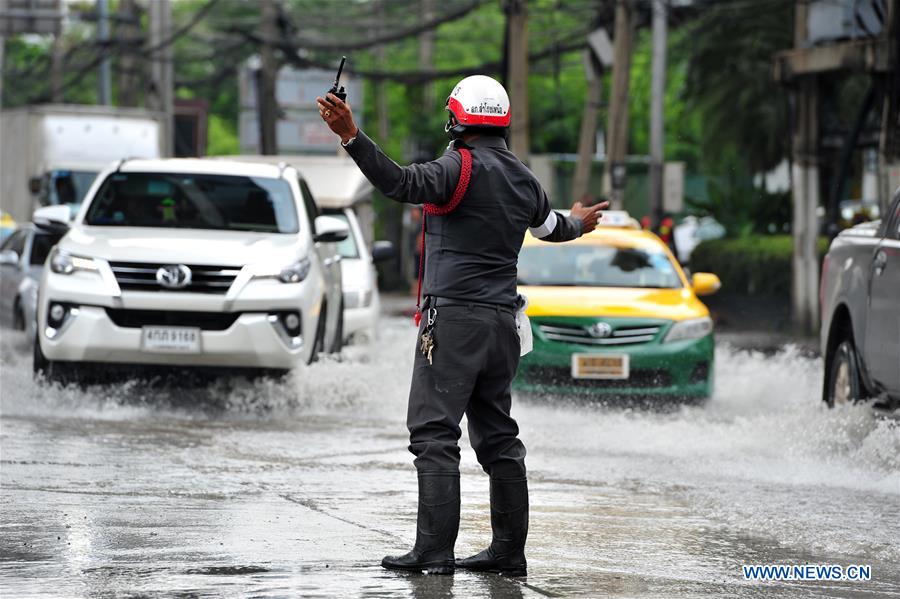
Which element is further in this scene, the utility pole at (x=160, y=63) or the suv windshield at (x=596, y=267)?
the utility pole at (x=160, y=63)

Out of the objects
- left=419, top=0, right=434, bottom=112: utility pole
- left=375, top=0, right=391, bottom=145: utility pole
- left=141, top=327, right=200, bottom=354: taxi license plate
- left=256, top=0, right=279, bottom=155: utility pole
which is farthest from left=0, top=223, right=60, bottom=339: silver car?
left=375, top=0, right=391, bottom=145: utility pole

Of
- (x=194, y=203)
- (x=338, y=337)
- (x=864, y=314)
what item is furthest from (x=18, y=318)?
(x=864, y=314)

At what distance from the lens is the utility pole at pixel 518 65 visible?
28734 mm

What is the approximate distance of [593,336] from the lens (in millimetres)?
13477

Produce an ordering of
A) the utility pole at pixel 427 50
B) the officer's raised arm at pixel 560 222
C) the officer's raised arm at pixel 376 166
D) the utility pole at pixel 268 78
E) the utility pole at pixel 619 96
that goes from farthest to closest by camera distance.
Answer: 1. the utility pole at pixel 427 50
2. the utility pole at pixel 268 78
3. the utility pole at pixel 619 96
4. the officer's raised arm at pixel 560 222
5. the officer's raised arm at pixel 376 166

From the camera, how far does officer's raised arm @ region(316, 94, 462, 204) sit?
6.21m

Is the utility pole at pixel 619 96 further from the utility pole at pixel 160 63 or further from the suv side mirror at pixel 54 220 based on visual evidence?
the suv side mirror at pixel 54 220

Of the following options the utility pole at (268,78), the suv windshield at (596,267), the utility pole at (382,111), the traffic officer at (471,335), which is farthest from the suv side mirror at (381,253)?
the utility pole at (382,111)

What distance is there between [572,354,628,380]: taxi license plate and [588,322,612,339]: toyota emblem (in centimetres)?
18

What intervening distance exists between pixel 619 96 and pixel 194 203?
16737 millimetres

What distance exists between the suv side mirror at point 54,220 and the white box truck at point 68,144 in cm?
1433

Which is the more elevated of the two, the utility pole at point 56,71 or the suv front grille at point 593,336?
the utility pole at point 56,71

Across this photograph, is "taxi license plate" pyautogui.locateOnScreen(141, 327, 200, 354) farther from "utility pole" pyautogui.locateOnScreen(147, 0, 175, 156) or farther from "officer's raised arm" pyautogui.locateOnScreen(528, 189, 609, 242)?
"utility pole" pyautogui.locateOnScreen(147, 0, 175, 156)

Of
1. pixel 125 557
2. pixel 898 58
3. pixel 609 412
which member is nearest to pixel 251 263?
pixel 609 412
